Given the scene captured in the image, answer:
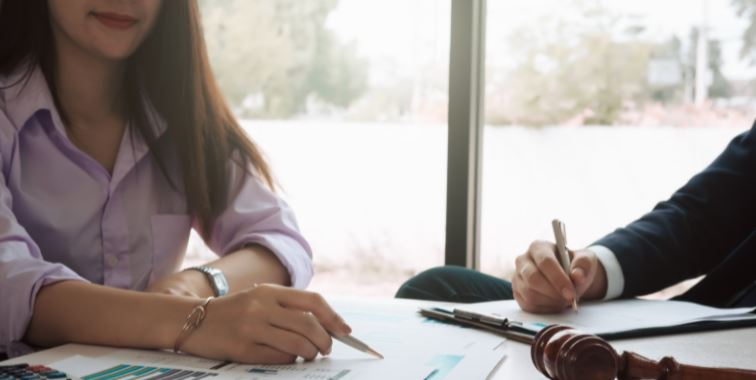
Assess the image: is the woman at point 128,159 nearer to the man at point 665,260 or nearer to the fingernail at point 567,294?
the man at point 665,260

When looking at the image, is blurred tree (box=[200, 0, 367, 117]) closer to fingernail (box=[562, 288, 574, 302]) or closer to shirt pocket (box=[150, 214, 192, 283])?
shirt pocket (box=[150, 214, 192, 283])

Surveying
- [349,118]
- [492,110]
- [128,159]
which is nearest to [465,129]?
[492,110]

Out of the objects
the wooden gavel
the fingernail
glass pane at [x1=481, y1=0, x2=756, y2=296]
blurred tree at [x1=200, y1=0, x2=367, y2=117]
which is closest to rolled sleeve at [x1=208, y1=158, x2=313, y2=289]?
the fingernail

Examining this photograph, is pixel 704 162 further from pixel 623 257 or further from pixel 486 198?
pixel 623 257

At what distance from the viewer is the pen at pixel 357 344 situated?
87 centimetres

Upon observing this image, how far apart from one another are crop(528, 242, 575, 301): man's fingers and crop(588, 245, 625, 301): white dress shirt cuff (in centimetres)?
12

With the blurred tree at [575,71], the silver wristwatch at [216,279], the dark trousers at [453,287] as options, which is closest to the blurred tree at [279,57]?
the blurred tree at [575,71]

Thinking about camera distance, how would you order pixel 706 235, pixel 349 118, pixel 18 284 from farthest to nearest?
pixel 349 118, pixel 706 235, pixel 18 284

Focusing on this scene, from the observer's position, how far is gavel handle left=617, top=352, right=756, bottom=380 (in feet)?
2.36

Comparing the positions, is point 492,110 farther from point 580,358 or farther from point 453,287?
point 580,358

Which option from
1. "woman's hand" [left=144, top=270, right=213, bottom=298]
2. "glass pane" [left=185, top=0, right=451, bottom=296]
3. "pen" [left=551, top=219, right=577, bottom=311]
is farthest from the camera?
"glass pane" [left=185, top=0, right=451, bottom=296]

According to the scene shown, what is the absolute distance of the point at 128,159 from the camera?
141 centimetres

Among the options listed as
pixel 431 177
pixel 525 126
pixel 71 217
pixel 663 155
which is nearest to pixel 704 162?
pixel 663 155

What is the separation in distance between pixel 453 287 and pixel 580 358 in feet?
2.41
